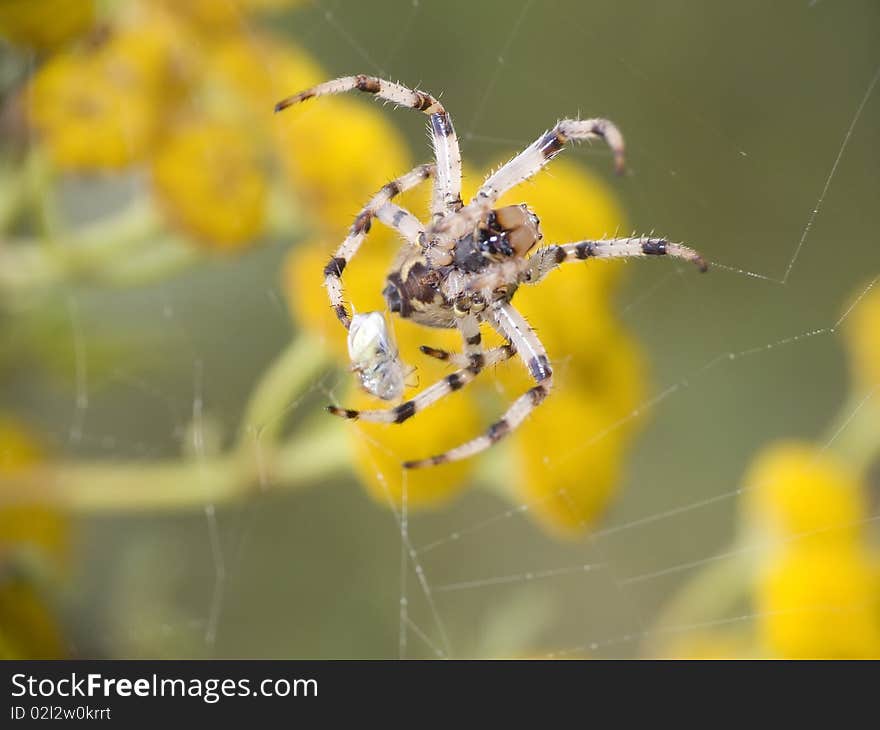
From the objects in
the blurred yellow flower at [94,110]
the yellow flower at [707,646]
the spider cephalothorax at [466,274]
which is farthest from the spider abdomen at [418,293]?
the yellow flower at [707,646]

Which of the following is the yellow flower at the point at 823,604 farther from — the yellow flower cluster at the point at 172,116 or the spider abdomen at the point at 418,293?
the yellow flower cluster at the point at 172,116

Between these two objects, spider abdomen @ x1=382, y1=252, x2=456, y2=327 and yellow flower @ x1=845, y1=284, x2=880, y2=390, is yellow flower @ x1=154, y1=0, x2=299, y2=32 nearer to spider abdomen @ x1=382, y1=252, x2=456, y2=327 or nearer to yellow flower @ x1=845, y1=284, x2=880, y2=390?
spider abdomen @ x1=382, y1=252, x2=456, y2=327

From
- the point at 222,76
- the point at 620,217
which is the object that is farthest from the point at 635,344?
the point at 222,76

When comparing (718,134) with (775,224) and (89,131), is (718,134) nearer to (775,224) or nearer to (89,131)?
(775,224)

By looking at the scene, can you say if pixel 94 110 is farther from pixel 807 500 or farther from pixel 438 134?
pixel 807 500

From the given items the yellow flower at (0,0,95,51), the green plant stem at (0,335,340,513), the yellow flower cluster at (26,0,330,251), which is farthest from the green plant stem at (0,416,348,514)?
the yellow flower at (0,0,95,51)

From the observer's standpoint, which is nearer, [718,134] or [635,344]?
[635,344]
